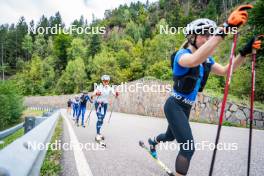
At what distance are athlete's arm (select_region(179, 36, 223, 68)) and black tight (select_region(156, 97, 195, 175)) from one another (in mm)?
792

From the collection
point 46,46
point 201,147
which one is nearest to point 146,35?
point 46,46

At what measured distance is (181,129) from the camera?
345 cm

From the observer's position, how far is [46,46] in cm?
13588

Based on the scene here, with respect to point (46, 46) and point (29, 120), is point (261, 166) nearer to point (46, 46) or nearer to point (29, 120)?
point (29, 120)

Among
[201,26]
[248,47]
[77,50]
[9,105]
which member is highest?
[77,50]

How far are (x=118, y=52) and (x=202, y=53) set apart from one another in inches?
2833

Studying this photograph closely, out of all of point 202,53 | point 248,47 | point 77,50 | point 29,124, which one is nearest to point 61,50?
point 77,50

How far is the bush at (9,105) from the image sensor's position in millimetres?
33678

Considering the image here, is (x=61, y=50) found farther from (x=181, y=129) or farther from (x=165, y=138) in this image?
(x=181, y=129)

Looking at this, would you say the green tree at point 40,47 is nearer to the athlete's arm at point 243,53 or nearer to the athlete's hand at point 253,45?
the athlete's arm at point 243,53

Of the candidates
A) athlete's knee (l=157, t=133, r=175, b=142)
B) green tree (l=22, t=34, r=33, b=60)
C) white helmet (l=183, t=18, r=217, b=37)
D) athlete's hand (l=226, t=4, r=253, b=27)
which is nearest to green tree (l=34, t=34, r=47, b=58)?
green tree (l=22, t=34, r=33, b=60)

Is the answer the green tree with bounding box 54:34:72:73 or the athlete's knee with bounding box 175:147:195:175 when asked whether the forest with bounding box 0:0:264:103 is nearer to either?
the green tree with bounding box 54:34:72:73

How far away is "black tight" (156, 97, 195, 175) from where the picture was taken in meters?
3.31

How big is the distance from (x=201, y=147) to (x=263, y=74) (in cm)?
1076
